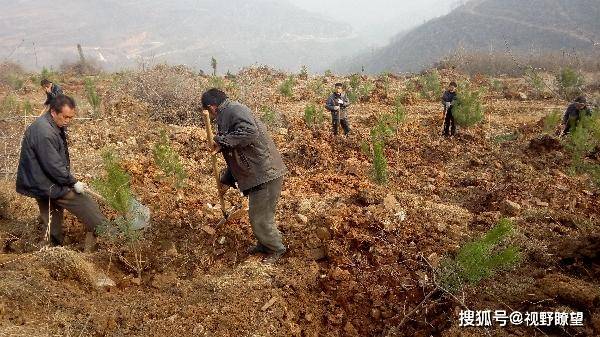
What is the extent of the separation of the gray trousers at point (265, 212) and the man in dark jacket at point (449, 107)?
6.07 metres

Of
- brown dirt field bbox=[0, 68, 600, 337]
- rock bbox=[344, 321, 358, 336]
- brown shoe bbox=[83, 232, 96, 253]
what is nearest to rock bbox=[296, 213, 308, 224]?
brown dirt field bbox=[0, 68, 600, 337]

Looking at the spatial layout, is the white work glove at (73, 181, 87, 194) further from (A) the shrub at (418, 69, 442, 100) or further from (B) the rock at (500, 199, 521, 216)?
(A) the shrub at (418, 69, 442, 100)

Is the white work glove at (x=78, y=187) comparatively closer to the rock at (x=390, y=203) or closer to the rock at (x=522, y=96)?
the rock at (x=390, y=203)

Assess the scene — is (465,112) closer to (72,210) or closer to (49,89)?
(72,210)

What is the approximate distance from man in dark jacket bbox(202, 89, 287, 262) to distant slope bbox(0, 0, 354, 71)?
5986cm

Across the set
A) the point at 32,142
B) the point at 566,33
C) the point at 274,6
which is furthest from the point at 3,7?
the point at 32,142

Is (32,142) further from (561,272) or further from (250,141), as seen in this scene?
(561,272)

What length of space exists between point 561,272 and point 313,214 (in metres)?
2.25

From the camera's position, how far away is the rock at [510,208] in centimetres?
438

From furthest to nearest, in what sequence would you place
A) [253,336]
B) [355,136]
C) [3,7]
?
1. [3,7]
2. [355,136]
3. [253,336]

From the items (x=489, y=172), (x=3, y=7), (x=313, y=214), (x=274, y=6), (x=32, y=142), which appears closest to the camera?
(x=32, y=142)

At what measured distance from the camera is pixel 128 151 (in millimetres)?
6734

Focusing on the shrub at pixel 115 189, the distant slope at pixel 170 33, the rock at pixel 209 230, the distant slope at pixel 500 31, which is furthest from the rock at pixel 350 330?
the distant slope at pixel 170 33

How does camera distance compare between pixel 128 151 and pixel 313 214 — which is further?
pixel 128 151
